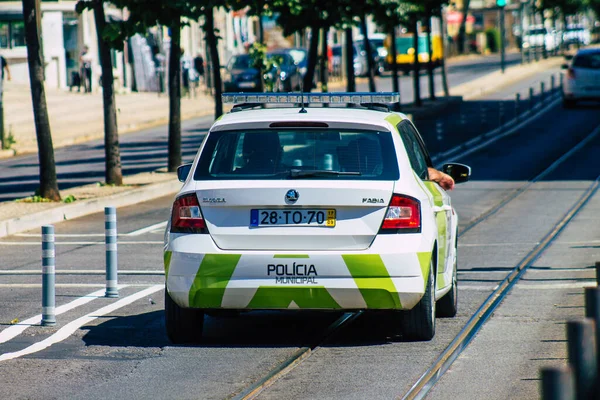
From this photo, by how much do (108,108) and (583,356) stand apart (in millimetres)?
17365

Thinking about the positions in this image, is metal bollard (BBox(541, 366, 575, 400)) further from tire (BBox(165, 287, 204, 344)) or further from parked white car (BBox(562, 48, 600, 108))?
parked white car (BBox(562, 48, 600, 108))

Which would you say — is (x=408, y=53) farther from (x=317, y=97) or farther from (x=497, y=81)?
(x=317, y=97)

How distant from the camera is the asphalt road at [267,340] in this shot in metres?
7.30

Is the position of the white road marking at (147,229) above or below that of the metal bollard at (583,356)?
below

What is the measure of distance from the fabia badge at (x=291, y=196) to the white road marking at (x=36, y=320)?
228 centimetres

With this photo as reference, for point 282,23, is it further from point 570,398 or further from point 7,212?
point 570,398

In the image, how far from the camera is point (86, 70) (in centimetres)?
4869

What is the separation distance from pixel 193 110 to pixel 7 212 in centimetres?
2602

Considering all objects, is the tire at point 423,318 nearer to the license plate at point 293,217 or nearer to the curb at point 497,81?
the license plate at point 293,217

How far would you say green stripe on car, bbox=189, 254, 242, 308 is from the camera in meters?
8.09

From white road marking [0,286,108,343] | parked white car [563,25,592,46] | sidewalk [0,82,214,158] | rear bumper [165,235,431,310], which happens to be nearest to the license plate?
rear bumper [165,235,431,310]

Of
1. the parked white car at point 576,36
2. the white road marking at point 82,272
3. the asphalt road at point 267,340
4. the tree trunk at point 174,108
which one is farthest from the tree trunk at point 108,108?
the parked white car at point 576,36

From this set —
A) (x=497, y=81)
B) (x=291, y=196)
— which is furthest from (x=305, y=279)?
(x=497, y=81)

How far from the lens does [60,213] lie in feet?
58.5
